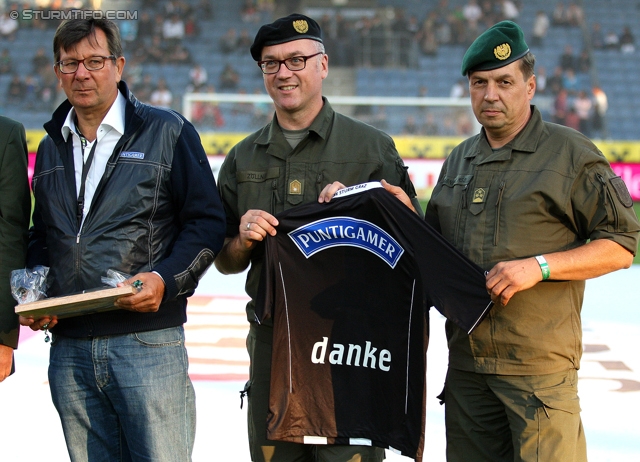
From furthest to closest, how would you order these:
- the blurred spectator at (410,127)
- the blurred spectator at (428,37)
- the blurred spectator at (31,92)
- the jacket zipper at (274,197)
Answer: the blurred spectator at (428,37) → the blurred spectator at (31,92) → the blurred spectator at (410,127) → the jacket zipper at (274,197)

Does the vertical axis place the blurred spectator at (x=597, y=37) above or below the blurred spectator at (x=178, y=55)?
above

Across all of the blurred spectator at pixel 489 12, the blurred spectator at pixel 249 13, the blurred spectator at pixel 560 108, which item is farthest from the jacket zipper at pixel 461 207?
the blurred spectator at pixel 249 13

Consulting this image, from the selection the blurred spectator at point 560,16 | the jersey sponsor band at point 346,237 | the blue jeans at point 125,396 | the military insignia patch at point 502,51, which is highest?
the blurred spectator at point 560,16

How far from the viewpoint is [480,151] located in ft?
9.78

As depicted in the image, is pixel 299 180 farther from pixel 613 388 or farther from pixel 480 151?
pixel 613 388

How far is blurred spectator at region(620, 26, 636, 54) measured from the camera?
24281 millimetres

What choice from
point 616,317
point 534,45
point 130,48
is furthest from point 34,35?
point 616,317

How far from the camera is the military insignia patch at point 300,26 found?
302 centimetres

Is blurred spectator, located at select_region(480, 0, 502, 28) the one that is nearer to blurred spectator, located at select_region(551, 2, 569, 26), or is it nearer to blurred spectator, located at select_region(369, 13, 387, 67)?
blurred spectator, located at select_region(551, 2, 569, 26)

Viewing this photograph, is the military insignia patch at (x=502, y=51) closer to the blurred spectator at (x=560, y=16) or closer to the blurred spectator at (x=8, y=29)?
the blurred spectator at (x=8, y=29)

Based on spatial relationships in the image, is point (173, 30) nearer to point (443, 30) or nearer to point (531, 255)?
point (443, 30)

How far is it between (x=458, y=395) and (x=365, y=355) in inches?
14.7

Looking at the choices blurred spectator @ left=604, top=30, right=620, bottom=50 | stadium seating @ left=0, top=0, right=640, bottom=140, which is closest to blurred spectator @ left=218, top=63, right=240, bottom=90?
stadium seating @ left=0, top=0, right=640, bottom=140

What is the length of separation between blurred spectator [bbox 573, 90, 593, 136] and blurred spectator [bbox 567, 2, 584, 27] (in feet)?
17.5
